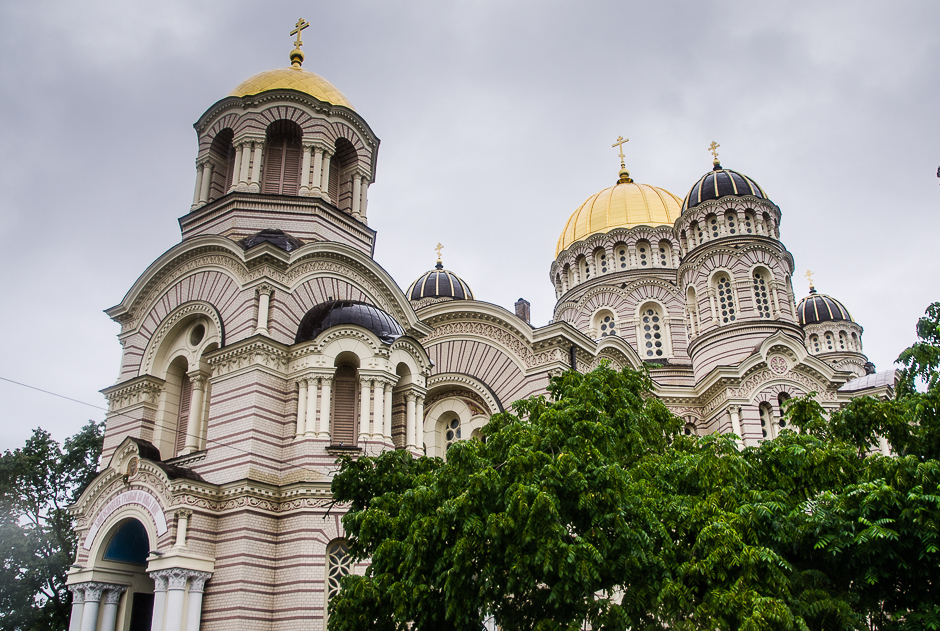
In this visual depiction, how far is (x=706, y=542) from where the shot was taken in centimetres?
830

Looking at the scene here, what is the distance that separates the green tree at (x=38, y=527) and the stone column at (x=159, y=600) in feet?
39.6

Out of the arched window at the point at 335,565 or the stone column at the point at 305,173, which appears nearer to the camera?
the arched window at the point at 335,565

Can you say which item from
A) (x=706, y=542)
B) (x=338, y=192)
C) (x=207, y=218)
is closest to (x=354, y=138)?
(x=338, y=192)

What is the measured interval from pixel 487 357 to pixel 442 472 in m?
11.0

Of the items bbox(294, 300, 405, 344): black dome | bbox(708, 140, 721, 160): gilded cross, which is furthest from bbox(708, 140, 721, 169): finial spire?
bbox(294, 300, 405, 344): black dome

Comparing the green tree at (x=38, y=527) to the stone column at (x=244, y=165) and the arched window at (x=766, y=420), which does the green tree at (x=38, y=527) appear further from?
the arched window at (x=766, y=420)

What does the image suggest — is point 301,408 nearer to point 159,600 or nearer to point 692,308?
point 159,600

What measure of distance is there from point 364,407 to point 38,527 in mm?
15616

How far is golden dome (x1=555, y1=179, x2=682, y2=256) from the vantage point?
33219 millimetres

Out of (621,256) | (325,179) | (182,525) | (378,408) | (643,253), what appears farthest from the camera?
(621,256)

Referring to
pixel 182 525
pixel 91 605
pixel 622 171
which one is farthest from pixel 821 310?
pixel 91 605

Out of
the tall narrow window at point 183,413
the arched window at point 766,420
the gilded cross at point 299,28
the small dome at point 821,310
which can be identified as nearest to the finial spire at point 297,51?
the gilded cross at point 299,28

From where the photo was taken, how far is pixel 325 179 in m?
20.8

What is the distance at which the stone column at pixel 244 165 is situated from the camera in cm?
2017
